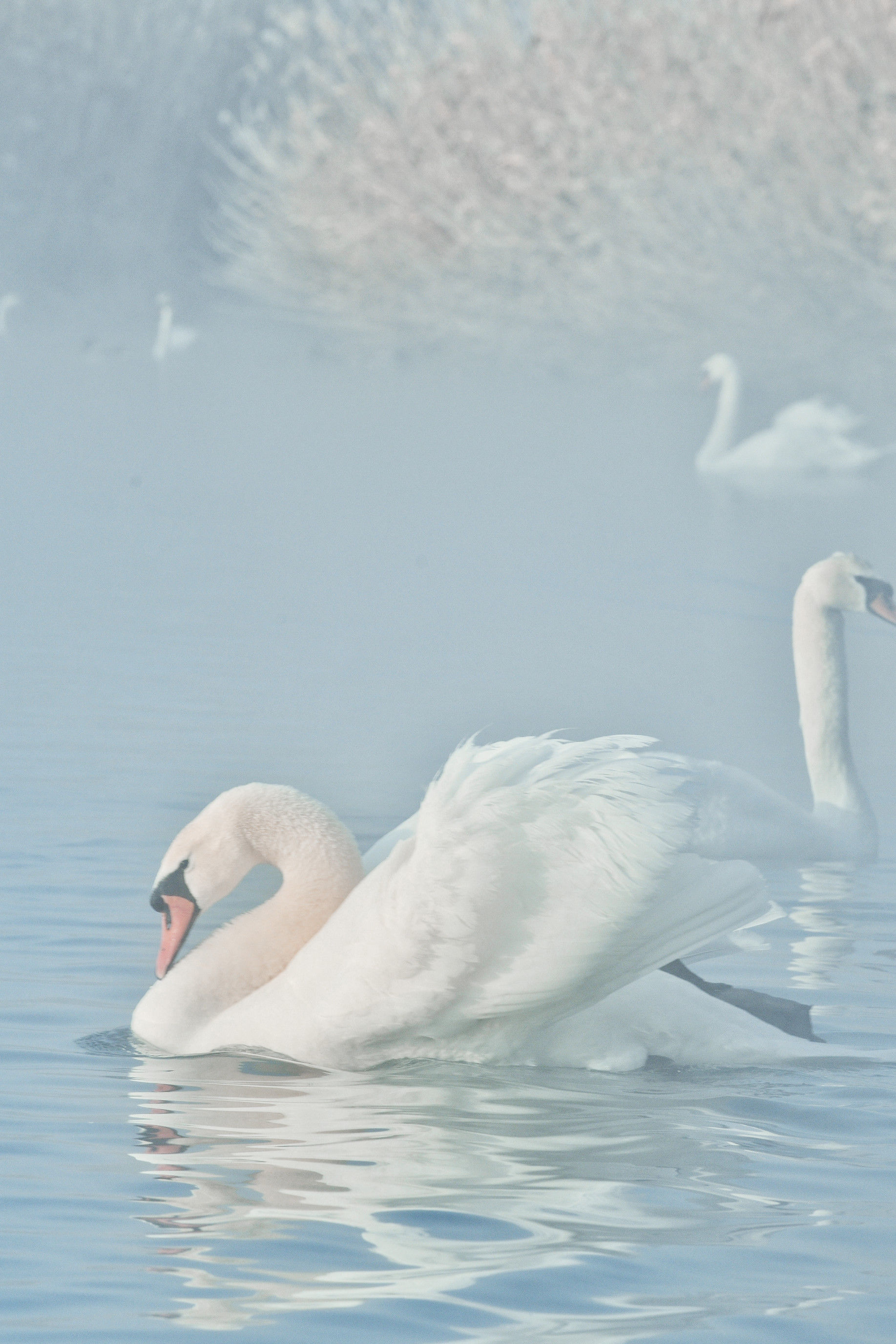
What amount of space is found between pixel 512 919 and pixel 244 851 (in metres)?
0.90

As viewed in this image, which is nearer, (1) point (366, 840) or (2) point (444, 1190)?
(2) point (444, 1190)

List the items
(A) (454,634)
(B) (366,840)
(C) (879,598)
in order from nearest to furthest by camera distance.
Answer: (B) (366,840) < (C) (879,598) < (A) (454,634)

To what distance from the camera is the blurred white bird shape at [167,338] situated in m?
45.6

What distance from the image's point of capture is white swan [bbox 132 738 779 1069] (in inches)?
209

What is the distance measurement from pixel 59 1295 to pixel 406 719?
289 inches

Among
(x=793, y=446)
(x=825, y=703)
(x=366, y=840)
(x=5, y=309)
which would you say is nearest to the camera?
(x=366, y=840)

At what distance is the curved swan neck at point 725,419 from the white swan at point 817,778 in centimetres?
1453

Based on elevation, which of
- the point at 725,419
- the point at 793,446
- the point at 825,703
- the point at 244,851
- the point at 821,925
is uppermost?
the point at 725,419

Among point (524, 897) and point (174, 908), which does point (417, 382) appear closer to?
point (174, 908)

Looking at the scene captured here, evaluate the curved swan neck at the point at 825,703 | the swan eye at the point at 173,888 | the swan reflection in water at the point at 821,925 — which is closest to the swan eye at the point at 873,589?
the curved swan neck at the point at 825,703

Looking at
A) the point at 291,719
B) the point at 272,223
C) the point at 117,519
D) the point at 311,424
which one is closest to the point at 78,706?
the point at 291,719

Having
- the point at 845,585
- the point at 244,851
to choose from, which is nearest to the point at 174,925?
the point at 244,851

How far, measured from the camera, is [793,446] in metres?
24.3

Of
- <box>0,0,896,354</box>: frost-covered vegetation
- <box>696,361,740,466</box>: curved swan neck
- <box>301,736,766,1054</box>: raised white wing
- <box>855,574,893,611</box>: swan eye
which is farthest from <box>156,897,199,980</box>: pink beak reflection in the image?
<box>0,0,896,354</box>: frost-covered vegetation
